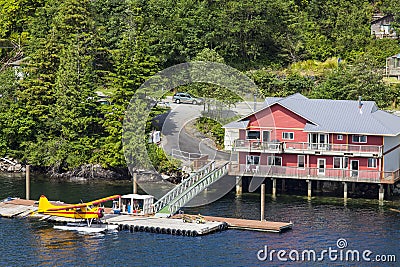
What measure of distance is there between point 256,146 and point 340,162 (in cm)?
683

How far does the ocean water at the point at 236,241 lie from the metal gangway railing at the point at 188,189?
126 cm

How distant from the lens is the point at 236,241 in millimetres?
73938

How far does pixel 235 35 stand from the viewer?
4594 inches

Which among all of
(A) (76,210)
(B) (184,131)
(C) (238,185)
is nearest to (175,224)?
(A) (76,210)

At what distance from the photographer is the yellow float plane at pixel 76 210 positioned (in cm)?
7825

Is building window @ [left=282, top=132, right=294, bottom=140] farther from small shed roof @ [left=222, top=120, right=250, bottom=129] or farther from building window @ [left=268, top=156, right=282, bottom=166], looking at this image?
small shed roof @ [left=222, top=120, right=250, bottom=129]

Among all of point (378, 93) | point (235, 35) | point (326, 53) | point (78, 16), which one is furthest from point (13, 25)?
point (378, 93)

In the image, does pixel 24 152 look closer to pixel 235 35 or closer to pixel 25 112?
Result: pixel 25 112

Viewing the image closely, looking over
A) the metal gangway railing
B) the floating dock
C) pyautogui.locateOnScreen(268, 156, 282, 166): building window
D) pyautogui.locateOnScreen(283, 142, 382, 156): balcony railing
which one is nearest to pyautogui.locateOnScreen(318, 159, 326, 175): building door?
pyautogui.locateOnScreen(283, 142, 382, 156): balcony railing

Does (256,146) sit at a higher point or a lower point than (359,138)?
lower

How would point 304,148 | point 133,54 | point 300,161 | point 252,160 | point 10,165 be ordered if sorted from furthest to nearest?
point 10,165 → point 133,54 → point 252,160 → point 300,161 → point 304,148

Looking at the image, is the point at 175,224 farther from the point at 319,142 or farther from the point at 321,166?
the point at 319,142

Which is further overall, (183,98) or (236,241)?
(183,98)

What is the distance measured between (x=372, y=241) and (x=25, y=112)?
40.1 metres
